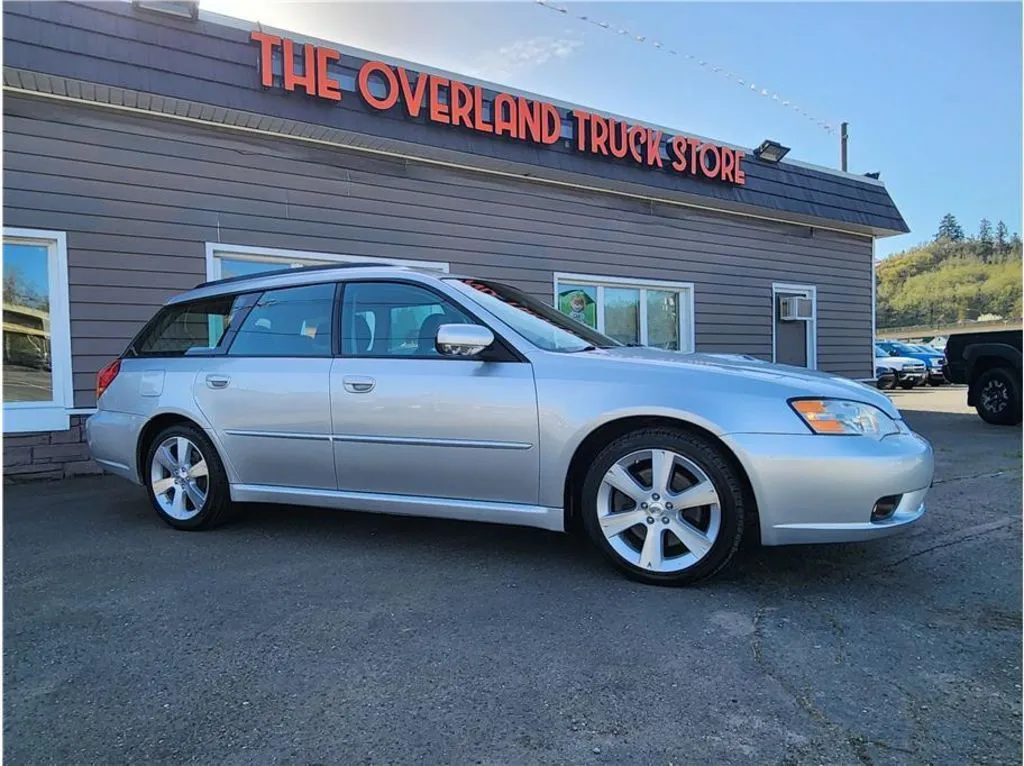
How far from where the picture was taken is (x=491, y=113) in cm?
751

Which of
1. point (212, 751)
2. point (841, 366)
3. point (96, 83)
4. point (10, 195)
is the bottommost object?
point (212, 751)

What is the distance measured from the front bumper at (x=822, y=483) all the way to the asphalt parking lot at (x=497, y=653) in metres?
0.33

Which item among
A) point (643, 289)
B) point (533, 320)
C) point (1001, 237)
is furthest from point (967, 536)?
point (1001, 237)

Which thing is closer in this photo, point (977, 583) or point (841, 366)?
point (977, 583)

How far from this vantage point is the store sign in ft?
21.0

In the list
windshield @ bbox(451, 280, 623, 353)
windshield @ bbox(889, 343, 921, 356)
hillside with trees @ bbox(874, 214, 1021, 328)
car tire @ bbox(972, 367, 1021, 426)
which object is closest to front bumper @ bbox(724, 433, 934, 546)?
windshield @ bbox(451, 280, 623, 353)

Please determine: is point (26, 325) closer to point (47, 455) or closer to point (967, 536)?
point (47, 455)

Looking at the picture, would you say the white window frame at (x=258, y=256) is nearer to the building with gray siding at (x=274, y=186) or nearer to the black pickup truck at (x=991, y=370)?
the building with gray siding at (x=274, y=186)

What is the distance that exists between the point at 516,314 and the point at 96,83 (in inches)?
177

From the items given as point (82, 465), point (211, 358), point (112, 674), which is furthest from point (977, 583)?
point (82, 465)

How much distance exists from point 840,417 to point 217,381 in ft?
11.2

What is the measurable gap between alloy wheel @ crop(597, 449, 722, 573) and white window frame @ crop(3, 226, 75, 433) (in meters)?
5.19

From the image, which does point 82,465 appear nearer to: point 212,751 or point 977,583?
point 212,751

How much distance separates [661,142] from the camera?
8961mm
